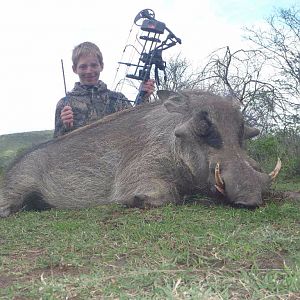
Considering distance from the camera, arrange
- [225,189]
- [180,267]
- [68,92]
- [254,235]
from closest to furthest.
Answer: [180,267], [254,235], [225,189], [68,92]

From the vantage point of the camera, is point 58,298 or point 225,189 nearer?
point 58,298

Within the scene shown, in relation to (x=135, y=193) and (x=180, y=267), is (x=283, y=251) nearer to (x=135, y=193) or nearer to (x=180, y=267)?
(x=180, y=267)

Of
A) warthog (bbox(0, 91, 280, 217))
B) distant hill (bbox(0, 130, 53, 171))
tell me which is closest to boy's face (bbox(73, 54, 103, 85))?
warthog (bbox(0, 91, 280, 217))

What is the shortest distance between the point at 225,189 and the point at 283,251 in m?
1.74

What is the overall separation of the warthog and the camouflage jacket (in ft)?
2.30

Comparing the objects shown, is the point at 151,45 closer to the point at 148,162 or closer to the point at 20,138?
the point at 148,162

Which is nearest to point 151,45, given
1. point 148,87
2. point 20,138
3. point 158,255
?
point 148,87

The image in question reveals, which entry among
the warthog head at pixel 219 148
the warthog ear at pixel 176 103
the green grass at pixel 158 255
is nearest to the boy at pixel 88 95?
the warthog ear at pixel 176 103

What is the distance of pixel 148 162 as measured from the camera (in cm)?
535

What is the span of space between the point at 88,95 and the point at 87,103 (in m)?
0.10

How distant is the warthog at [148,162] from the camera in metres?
4.84

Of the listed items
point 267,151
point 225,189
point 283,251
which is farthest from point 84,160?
point 267,151

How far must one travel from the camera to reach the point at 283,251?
2.88 meters

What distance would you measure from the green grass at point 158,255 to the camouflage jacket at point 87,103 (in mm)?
2644
